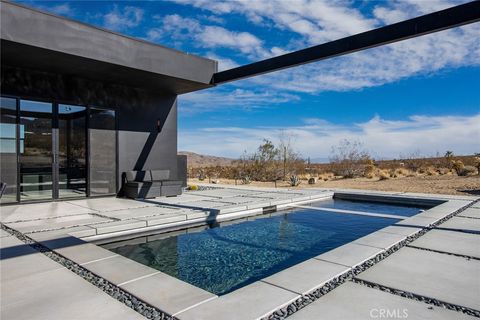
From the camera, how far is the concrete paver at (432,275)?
82.0 inches

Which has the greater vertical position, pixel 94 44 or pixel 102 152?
pixel 94 44

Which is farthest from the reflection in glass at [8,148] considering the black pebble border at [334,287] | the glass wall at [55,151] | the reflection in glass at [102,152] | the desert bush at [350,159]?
the desert bush at [350,159]

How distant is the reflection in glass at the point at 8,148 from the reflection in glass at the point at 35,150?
0.12 meters

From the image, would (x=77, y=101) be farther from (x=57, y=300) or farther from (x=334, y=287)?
(x=334, y=287)

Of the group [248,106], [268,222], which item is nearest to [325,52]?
[268,222]

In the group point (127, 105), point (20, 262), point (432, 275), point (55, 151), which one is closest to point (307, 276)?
point (432, 275)

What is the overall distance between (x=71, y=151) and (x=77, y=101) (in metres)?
1.13

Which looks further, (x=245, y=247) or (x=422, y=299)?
(x=245, y=247)

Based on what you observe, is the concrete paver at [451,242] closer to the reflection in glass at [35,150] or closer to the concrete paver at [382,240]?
the concrete paver at [382,240]

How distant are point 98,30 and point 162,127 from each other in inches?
130

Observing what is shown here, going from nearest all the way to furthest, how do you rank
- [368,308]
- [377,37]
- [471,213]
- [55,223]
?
1. [368,308]
2. [55,223]
3. [377,37]
4. [471,213]

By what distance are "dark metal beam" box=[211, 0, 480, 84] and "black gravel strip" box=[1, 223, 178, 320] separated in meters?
4.52

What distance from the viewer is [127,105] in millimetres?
7656

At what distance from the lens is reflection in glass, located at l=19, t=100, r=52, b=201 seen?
6094 millimetres
